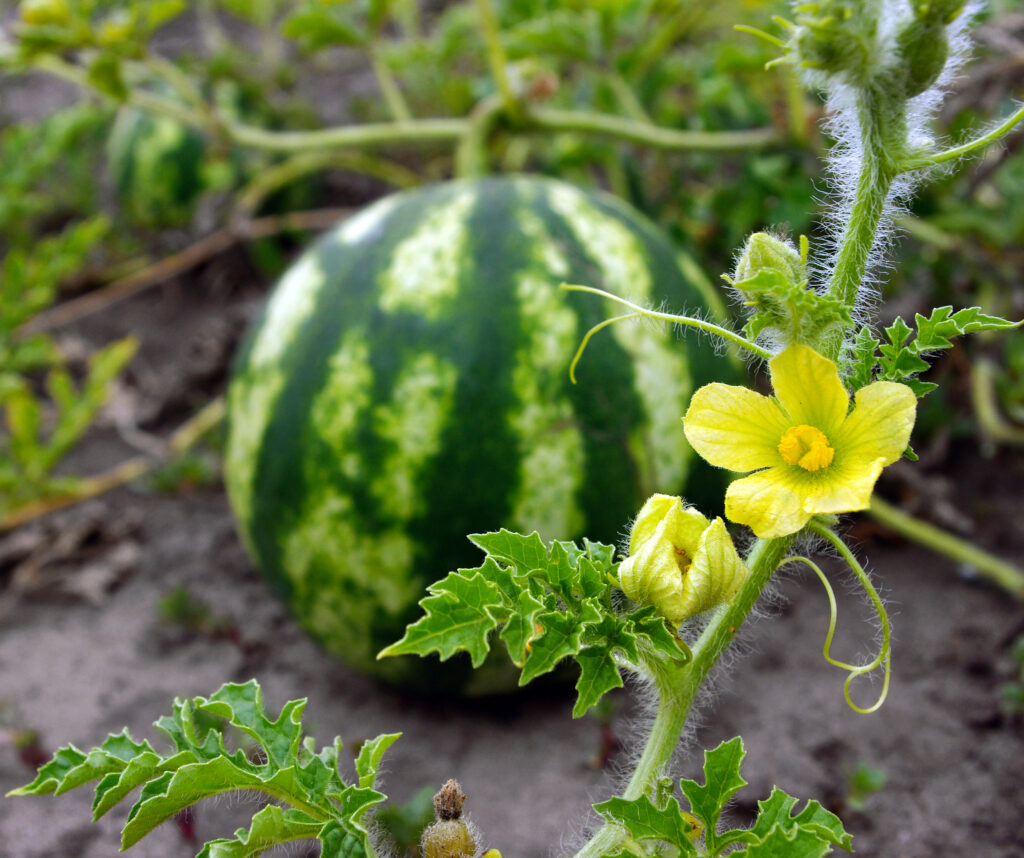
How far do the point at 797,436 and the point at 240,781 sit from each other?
58cm

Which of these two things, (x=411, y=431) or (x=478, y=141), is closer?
(x=411, y=431)

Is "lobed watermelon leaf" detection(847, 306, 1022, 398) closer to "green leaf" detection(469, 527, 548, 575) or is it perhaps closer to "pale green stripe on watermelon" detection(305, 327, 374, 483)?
"green leaf" detection(469, 527, 548, 575)

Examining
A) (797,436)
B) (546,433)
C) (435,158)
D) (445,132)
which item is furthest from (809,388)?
(435,158)

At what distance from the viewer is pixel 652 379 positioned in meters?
1.76

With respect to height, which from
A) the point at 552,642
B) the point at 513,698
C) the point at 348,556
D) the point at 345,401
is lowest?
the point at 513,698

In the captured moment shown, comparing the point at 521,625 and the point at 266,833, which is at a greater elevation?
the point at 521,625

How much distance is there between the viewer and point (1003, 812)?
1.63 metres

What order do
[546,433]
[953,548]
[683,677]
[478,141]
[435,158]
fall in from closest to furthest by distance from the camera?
[683,677], [546,433], [953,548], [478,141], [435,158]

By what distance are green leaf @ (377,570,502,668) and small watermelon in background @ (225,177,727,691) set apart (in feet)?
2.89

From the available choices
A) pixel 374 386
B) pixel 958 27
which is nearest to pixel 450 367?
pixel 374 386

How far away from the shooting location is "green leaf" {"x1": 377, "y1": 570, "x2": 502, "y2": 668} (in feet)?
2.49

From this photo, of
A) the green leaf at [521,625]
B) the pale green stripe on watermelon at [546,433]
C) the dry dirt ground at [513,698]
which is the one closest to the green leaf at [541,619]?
the green leaf at [521,625]

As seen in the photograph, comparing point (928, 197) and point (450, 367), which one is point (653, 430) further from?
point (928, 197)

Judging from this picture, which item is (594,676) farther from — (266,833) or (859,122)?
(859,122)
